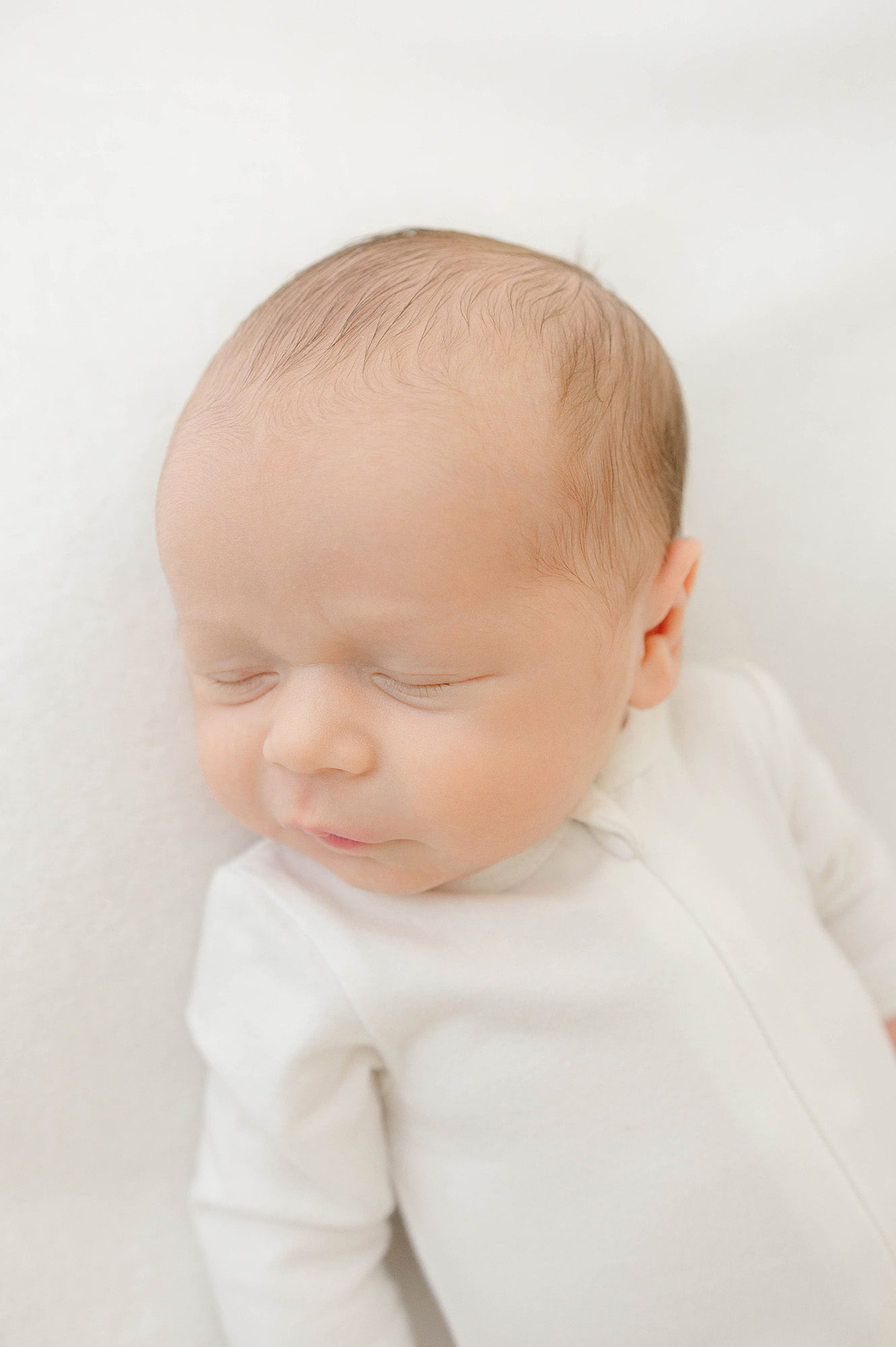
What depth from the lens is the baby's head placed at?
30.2 inches

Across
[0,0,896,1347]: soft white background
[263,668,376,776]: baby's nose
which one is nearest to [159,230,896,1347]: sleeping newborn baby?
[263,668,376,776]: baby's nose

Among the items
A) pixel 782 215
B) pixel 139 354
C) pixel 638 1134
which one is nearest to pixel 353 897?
pixel 638 1134

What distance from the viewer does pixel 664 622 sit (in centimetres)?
98

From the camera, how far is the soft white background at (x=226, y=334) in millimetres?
1024

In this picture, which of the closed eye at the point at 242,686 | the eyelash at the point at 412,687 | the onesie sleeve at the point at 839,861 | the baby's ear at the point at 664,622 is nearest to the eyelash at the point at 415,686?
the eyelash at the point at 412,687

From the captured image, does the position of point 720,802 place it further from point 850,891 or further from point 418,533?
point 418,533

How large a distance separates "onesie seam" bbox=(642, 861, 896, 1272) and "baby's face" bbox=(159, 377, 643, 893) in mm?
194

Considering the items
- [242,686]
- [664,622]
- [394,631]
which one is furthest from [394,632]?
[664,622]

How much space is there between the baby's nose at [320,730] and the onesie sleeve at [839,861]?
613 mm

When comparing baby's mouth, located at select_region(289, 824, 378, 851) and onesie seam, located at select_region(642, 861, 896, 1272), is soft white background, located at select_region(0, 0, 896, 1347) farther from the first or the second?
onesie seam, located at select_region(642, 861, 896, 1272)

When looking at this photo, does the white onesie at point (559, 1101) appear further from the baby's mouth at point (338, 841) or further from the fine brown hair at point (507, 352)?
the fine brown hair at point (507, 352)

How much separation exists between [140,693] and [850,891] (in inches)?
34.8

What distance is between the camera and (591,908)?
970 millimetres

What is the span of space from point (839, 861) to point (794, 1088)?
0.38 metres
